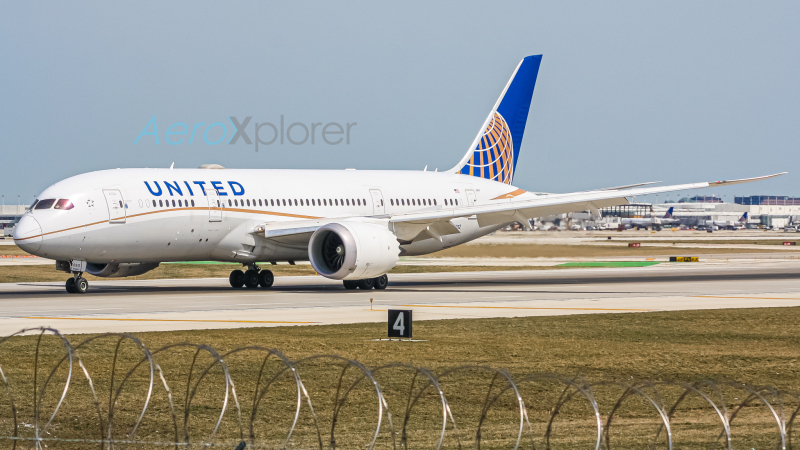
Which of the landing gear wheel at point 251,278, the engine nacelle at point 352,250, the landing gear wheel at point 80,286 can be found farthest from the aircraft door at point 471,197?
the landing gear wheel at point 80,286

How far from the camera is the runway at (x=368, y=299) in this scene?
83.0 ft

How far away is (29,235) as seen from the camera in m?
31.3

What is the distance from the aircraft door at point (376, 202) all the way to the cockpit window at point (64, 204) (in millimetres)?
12379

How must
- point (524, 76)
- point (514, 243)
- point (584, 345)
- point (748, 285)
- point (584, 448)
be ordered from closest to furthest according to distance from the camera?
point (584, 448) < point (584, 345) < point (748, 285) < point (524, 76) < point (514, 243)

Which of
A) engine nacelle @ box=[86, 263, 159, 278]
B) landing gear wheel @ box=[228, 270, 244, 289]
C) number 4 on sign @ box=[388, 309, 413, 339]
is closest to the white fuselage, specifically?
landing gear wheel @ box=[228, 270, 244, 289]

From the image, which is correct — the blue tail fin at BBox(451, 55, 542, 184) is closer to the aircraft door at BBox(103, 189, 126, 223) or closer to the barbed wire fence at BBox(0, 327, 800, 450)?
the aircraft door at BBox(103, 189, 126, 223)

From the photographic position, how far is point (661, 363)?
18422 mm

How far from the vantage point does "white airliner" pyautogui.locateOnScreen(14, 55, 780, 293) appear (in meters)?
32.5

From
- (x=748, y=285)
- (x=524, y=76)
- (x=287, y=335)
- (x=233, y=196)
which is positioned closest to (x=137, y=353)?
(x=287, y=335)

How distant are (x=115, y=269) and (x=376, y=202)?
407 inches

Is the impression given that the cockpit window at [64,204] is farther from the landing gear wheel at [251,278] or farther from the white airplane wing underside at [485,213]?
the landing gear wheel at [251,278]

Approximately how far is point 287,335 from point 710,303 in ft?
50.4

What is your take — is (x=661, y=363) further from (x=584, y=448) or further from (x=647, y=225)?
(x=647, y=225)

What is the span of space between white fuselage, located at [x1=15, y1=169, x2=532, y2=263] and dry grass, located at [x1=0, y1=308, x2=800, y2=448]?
1167 centimetres
